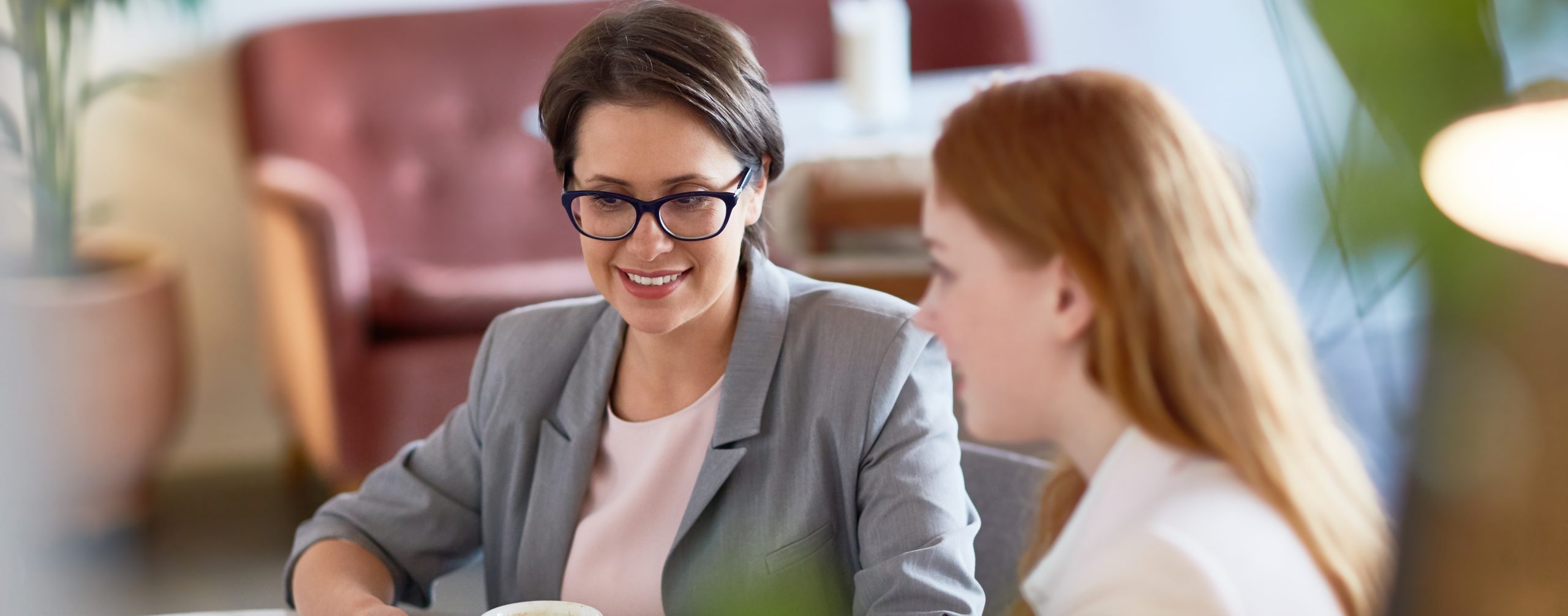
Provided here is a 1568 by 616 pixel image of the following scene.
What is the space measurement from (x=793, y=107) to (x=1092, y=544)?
2781 millimetres

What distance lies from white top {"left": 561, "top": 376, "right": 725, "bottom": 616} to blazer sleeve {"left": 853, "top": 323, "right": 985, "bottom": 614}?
0.16 m

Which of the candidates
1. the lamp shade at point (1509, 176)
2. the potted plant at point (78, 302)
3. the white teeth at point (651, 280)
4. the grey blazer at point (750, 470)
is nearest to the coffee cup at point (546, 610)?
the grey blazer at point (750, 470)

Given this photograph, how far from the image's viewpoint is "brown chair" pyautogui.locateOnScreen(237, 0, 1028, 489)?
2.89 meters

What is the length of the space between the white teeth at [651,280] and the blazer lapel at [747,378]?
82 mm

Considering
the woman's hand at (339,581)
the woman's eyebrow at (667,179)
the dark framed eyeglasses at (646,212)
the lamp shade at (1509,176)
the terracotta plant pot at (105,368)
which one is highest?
the lamp shade at (1509,176)

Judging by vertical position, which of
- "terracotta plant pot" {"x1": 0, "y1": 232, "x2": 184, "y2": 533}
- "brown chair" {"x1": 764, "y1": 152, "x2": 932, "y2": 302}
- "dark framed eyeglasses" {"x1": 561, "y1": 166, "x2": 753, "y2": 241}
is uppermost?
"dark framed eyeglasses" {"x1": 561, "y1": 166, "x2": 753, "y2": 241}

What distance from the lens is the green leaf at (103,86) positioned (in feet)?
9.98

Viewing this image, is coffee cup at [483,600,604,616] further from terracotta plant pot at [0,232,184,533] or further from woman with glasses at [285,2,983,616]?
terracotta plant pot at [0,232,184,533]

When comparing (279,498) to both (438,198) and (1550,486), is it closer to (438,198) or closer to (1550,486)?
(438,198)

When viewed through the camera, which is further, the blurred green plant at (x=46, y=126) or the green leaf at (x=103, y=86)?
the green leaf at (x=103, y=86)

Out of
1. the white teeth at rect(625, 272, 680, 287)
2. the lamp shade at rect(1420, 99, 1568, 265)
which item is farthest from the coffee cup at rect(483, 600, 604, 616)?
the lamp shade at rect(1420, 99, 1568, 265)

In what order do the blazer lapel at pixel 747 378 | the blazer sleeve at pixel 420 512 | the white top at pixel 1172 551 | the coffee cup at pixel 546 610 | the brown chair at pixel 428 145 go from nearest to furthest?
the white top at pixel 1172 551 → the coffee cup at pixel 546 610 → the blazer lapel at pixel 747 378 → the blazer sleeve at pixel 420 512 → the brown chair at pixel 428 145

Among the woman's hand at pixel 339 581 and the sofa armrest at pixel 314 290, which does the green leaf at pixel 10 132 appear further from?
the woman's hand at pixel 339 581

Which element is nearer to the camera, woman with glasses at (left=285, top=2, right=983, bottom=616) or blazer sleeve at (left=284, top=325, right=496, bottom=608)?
woman with glasses at (left=285, top=2, right=983, bottom=616)
